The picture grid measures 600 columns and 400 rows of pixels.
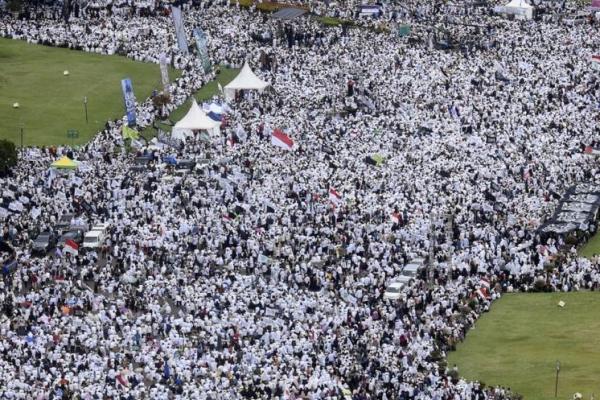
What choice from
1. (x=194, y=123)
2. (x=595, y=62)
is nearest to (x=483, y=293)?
(x=194, y=123)

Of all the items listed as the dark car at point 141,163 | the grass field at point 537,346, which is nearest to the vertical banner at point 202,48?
the dark car at point 141,163

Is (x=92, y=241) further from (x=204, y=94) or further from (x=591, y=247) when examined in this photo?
(x=204, y=94)

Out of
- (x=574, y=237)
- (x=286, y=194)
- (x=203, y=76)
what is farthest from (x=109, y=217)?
(x=203, y=76)

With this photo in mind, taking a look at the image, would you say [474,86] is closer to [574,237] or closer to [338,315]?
[574,237]

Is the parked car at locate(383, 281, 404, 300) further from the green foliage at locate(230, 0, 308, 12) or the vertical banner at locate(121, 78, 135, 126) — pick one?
the green foliage at locate(230, 0, 308, 12)

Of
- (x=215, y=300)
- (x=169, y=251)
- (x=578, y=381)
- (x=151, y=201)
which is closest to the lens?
(x=578, y=381)

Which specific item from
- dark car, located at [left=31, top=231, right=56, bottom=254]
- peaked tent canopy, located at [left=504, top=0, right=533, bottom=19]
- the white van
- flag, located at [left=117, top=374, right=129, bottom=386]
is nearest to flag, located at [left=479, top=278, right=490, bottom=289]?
the white van
